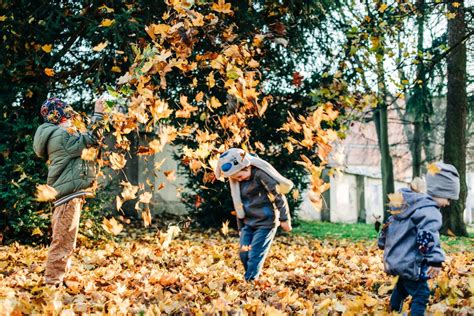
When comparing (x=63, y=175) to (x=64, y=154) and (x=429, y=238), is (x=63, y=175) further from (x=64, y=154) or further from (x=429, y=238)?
(x=429, y=238)

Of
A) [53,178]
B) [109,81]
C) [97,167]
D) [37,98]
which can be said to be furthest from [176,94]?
[53,178]

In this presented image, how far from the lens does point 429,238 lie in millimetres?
3555

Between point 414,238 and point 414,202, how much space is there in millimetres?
254

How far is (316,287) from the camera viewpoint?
17.2 feet

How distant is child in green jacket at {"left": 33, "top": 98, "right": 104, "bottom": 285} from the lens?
4867mm

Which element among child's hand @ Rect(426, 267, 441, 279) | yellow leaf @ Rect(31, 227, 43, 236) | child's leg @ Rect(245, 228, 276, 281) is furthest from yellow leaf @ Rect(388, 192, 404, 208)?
yellow leaf @ Rect(31, 227, 43, 236)

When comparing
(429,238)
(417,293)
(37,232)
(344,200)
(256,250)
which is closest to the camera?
(429,238)

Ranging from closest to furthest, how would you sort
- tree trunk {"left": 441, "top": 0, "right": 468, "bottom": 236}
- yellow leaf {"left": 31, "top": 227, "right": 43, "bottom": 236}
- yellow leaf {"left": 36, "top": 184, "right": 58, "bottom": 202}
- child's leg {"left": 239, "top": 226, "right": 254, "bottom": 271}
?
yellow leaf {"left": 36, "top": 184, "right": 58, "bottom": 202}
child's leg {"left": 239, "top": 226, "right": 254, "bottom": 271}
yellow leaf {"left": 31, "top": 227, "right": 43, "bottom": 236}
tree trunk {"left": 441, "top": 0, "right": 468, "bottom": 236}

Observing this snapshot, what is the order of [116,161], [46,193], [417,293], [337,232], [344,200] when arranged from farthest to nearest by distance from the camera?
1. [344,200]
2. [337,232]
3. [116,161]
4. [46,193]
5. [417,293]

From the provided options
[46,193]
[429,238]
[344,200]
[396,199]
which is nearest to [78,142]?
[46,193]

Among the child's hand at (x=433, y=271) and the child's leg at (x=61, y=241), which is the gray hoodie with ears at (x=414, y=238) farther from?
the child's leg at (x=61, y=241)

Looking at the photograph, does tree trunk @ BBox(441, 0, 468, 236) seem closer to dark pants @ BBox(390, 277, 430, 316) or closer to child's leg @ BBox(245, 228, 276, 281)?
child's leg @ BBox(245, 228, 276, 281)

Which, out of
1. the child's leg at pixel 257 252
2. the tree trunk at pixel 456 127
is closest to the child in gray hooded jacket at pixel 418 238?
the child's leg at pixel 257 252

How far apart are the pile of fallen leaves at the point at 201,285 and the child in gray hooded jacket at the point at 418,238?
487 mm
